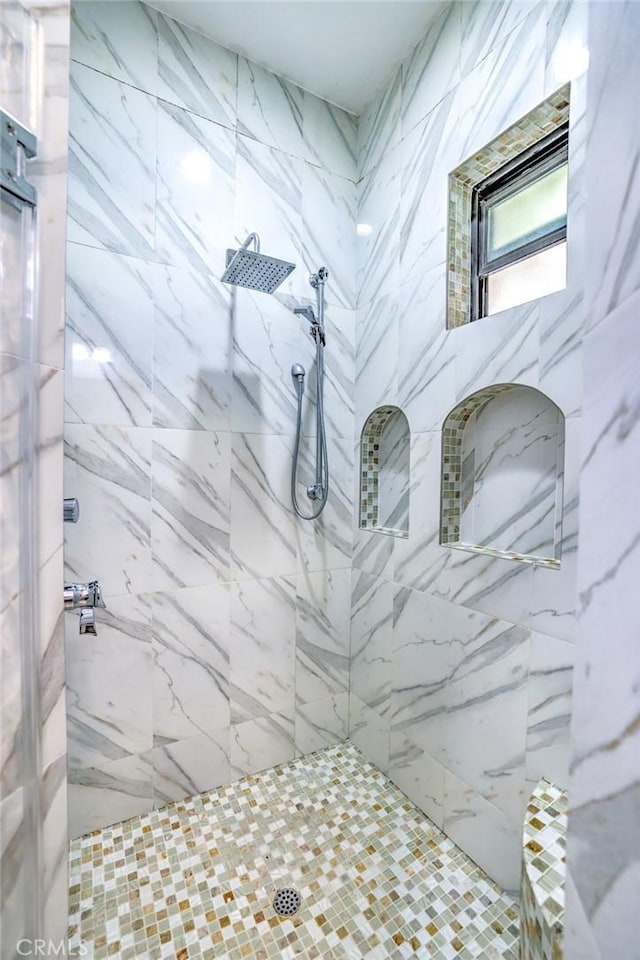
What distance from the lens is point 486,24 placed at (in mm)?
1386

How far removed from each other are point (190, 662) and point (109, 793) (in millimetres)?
506

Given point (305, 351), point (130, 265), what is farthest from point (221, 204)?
point (305, 351)

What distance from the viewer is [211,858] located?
1420 millimetres

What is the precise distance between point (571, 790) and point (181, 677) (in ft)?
5.22

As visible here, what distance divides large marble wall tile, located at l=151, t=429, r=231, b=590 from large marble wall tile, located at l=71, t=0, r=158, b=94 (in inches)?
49.3

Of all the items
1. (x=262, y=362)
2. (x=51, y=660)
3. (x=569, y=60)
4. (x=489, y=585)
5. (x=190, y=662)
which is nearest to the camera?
(x=51, y=660)

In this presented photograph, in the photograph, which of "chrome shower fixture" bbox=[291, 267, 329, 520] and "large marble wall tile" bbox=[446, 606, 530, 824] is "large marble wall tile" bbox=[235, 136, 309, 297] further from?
"large marble wall tile" bbox=[446, 606, 530, 824]

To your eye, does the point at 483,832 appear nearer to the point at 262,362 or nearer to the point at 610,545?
the point at 610,545

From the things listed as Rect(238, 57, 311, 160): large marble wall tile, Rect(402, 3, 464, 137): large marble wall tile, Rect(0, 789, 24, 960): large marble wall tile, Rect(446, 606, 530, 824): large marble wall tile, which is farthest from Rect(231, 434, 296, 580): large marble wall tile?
Rect(402, 3, 464, 137): large marble wall tile

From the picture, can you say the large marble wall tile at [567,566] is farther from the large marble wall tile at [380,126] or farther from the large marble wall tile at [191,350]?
the large marble wall tile at [380,126]

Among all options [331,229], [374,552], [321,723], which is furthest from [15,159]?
[321,723]

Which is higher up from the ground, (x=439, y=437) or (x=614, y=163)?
(x=614, y=163)

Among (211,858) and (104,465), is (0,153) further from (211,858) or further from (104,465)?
(211,858)

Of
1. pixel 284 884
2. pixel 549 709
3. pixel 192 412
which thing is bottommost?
pixel 284 884
